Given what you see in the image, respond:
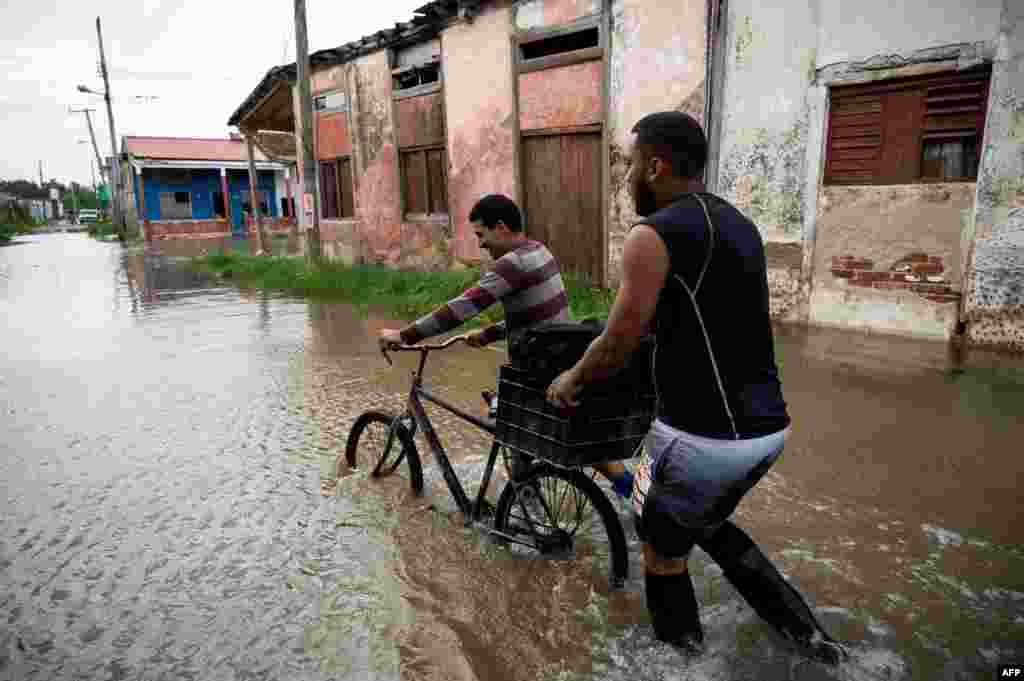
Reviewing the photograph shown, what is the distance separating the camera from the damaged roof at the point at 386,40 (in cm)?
1130

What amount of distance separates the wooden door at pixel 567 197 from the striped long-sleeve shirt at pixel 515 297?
688 cm

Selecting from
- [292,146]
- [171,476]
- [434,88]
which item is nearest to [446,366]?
[171,476]

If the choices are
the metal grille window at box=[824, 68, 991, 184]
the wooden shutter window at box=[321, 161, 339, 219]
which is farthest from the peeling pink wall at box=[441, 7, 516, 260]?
the wooden shutter window at box=[321, 161, 339, 219]

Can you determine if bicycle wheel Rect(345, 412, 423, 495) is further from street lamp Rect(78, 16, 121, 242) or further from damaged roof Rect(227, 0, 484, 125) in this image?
street lamp Rect(78, 16, 121, 242)

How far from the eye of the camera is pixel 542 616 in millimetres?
2812

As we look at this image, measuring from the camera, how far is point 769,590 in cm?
239

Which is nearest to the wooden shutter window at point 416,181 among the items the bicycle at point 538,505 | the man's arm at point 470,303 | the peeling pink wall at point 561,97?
the peeling pink wall at point 561,97

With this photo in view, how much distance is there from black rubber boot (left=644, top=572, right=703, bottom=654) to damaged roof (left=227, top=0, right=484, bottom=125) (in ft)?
34.8

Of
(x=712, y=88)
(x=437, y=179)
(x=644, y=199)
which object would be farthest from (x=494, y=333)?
(x=437, y=179)

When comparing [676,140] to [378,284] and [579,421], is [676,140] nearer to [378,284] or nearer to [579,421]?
[579,421]

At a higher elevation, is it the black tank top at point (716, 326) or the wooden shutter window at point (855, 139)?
the wooden shutter window at point (855, 139)

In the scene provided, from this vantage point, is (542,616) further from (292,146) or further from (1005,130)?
(292,146)

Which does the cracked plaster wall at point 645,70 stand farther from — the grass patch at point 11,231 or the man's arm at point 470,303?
the grass patch at point 11,231

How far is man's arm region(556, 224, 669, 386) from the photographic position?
6.40 feet
